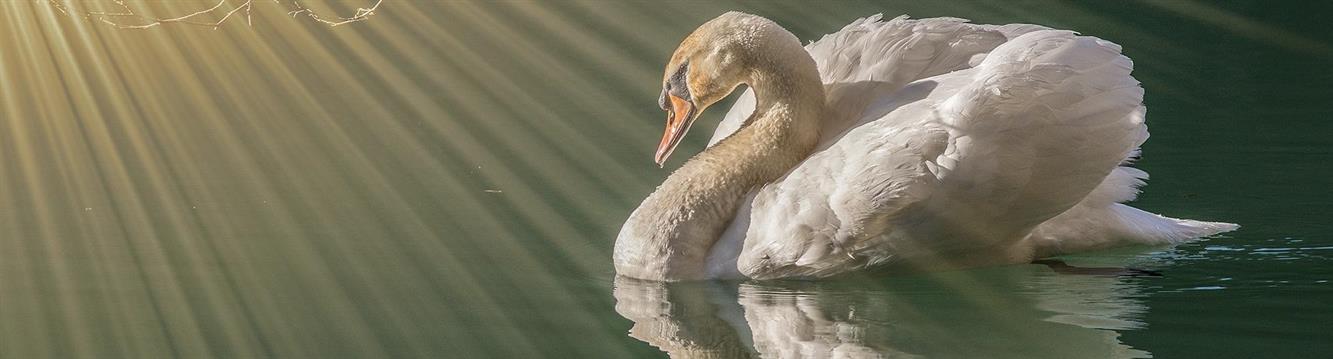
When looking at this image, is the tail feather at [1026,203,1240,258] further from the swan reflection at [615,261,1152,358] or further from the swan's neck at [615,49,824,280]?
the swan's neck at [615,49,824,280]

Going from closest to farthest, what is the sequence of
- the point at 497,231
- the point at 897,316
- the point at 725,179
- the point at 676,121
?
the point at 897,316, the point at 725,179, the point at 676,121, the point at 497,231

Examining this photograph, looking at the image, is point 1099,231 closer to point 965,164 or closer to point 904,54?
point 904,54

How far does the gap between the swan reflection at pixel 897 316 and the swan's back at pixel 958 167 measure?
12 cm

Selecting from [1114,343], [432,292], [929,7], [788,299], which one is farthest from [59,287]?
[929,7]

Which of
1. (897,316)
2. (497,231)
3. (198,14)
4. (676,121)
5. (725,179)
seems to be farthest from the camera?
(198,14)

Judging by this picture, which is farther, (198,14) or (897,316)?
(198,14)

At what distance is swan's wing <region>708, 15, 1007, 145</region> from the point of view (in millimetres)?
5973

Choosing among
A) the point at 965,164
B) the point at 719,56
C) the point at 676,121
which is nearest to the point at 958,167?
the point at 965,164

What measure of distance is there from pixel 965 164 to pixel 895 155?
0.73ft

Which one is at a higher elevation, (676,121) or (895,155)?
(676,121)

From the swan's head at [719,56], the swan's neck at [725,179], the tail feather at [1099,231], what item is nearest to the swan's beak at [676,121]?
the swan's head at [719,56]

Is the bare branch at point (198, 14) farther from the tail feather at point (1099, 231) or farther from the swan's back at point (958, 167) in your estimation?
the tail feather at point (1099, 231)

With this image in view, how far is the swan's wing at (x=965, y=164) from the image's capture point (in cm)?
511

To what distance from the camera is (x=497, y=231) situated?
7602 mm
